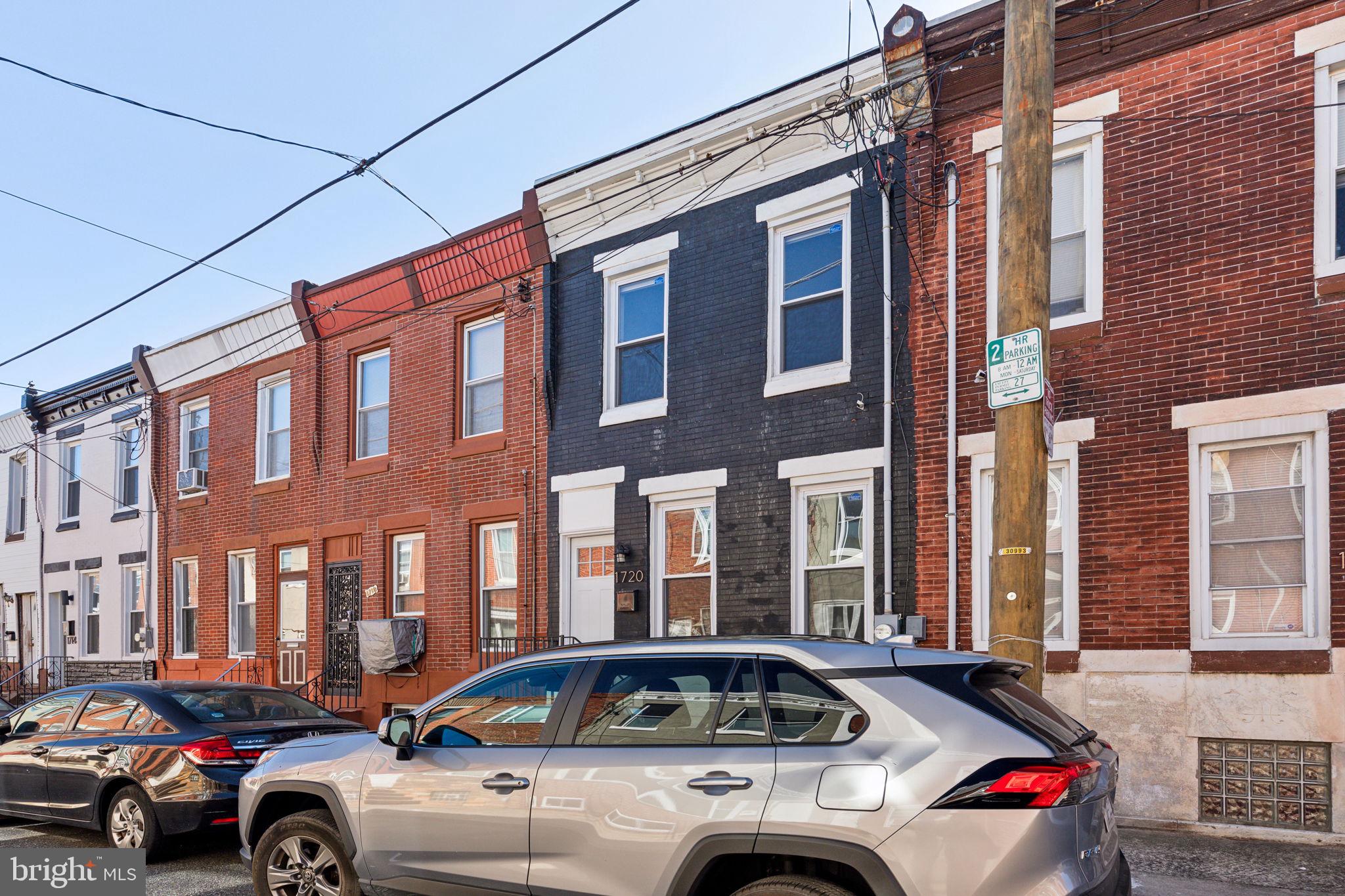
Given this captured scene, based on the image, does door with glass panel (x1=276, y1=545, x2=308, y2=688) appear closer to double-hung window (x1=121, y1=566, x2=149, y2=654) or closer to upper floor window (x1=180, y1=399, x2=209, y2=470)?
upper floor window (x1=180, y1=399, x2=209, y2=470)

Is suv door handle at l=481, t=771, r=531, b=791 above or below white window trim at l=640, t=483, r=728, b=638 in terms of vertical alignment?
below

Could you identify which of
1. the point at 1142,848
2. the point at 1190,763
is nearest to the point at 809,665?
the point at 1142,848

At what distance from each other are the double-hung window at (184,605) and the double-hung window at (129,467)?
1948mm

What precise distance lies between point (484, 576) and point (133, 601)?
10.3m

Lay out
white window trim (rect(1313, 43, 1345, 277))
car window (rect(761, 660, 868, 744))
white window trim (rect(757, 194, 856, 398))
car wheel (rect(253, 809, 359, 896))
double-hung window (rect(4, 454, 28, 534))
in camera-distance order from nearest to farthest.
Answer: car window (rect(761, 660, 868, 744))
car wheel (rect(253, 809, 359, 896))
white window trim (rect(1313, 43, 1345, 277))
white window trim (rect(757, 194, 856, 398))
double-hung window (rect(4, 454, 28, 534))

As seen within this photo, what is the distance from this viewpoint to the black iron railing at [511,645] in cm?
1486

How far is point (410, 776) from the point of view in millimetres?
6180

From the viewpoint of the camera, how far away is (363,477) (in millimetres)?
17859

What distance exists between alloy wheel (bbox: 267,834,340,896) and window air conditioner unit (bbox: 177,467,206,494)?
15195 mm

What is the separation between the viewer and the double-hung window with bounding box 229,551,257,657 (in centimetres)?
2008

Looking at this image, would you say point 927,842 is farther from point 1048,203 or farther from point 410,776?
point 1048,203

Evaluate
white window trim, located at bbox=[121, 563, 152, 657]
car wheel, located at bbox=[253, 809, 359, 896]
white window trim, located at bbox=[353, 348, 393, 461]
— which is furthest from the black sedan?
white window trim, located at bbox=[121, 563, 152, 657]

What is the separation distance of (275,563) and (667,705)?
15.2 m

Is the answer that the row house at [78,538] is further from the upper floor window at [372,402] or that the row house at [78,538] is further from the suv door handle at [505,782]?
the suv door handle at [505,782]
